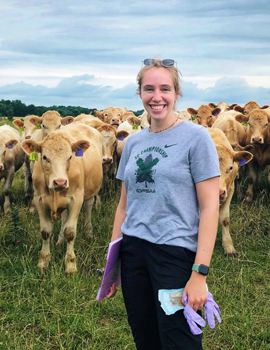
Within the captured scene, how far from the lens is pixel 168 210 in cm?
236

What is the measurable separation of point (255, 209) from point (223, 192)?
111 inches

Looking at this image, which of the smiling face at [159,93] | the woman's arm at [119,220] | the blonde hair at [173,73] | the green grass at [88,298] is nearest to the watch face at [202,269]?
the woman's arm at [119,220]

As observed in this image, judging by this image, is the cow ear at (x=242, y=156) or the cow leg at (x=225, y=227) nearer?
the cow ear at (x=242, y=156)

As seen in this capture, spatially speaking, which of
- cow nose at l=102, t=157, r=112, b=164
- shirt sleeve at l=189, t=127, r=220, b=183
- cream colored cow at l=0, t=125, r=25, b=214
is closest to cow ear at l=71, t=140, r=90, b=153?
shirt sleeve at l=189, t=127, r=220, b=183

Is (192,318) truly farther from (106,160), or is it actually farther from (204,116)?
(204,116)

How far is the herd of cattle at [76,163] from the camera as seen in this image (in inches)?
218

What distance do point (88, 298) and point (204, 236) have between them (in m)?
2.99

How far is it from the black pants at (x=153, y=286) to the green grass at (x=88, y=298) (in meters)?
1.46

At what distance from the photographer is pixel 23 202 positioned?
991cm

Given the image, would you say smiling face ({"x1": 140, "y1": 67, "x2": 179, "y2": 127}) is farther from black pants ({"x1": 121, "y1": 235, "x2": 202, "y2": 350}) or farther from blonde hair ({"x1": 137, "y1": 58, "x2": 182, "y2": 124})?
black pants ({"x1": 121, "y1": 235, "x2": 202, "y2": 350})

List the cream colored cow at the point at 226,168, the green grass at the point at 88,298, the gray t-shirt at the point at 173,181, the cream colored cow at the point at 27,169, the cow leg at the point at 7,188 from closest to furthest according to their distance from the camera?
the gray t-shirt at the point at 173,181
the green grass at the point at 88,298
the cream colored cow at the point at 226,168
the cow leg at the point at 7,188
the cream colored cow at the point at 27,169

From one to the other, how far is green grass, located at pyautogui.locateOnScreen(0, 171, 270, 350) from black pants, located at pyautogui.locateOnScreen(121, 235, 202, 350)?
146 centimetres

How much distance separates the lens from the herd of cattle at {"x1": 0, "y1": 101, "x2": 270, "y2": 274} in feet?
18.1

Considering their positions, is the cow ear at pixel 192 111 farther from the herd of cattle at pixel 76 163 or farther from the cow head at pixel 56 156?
the cow head at pixel 56 156
